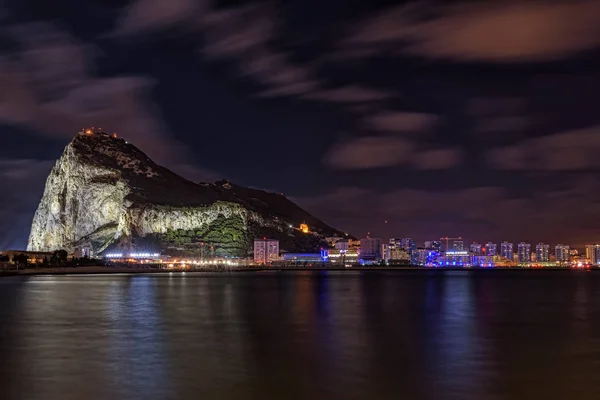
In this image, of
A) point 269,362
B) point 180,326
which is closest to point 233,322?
point 180,326

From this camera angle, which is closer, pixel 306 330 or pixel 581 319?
pixel 306 330

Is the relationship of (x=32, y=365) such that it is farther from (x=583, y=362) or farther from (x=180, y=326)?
(x=583, y=362)

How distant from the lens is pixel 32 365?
2512 cm

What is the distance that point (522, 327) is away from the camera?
135 ft

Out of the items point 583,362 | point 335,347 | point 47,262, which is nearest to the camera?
point 583,362

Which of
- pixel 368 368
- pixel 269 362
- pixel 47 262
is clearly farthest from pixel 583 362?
pixel 47 262

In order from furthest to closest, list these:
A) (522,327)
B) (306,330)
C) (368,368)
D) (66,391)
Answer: (522,327)
(306,330)
(368,368)
(66,391)

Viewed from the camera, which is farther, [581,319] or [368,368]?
[581,319]

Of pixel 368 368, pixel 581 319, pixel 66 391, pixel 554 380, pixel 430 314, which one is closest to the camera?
pixel 66 391

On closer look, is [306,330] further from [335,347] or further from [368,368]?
[368,368]

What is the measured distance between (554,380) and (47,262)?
7541 inches

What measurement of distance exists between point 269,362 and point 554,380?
10688 millimetres

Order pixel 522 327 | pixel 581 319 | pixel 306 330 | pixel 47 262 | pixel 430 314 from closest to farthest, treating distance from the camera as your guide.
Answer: pixel 306 330 → pixel 522 327 → pixel 581 319 → pixel 430 314 → pixel 47 262

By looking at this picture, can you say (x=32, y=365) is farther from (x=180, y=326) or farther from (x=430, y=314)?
(x=430, y=314)
